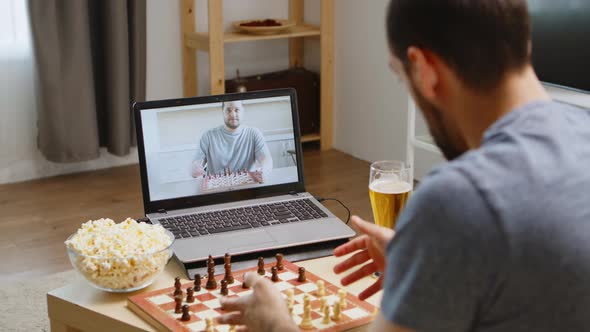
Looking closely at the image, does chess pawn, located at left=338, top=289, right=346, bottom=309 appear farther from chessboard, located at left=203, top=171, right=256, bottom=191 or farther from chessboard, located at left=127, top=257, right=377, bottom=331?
chessboard, located at left=203, top=171, right=256, bottom=191

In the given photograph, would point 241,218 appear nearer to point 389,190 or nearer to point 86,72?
point 389,190

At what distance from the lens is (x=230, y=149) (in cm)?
189

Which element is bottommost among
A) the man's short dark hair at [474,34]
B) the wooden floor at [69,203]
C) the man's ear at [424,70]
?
the wooden floor at [69,203]

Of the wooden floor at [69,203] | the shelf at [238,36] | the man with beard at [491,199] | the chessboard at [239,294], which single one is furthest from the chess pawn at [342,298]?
the shelf at [238,36]

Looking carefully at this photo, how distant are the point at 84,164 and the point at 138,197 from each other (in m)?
0.58

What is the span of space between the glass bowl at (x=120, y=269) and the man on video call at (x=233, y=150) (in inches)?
15.3

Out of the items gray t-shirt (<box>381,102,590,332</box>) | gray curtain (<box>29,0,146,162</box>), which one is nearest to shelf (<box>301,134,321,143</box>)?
gray curtain (<box>29,0,146,162</box>)

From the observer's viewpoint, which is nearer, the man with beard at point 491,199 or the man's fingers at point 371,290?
the man with beard at point 491,199

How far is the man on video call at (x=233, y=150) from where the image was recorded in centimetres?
188

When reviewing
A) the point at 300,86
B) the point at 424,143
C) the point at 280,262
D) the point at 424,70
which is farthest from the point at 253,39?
the point at 424,70

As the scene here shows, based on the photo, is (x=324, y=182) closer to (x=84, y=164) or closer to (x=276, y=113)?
(x=84, y=164)

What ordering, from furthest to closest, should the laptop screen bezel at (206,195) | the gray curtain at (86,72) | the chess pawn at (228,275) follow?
the gray curtain at (86,72)
the laptop screen bezel at (206,195)
the chess pawn at (228,275)

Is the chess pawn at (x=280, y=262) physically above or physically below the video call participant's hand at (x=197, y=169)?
below

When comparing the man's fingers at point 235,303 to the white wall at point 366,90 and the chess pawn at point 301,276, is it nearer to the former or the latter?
the chess pawn at point 301,276
